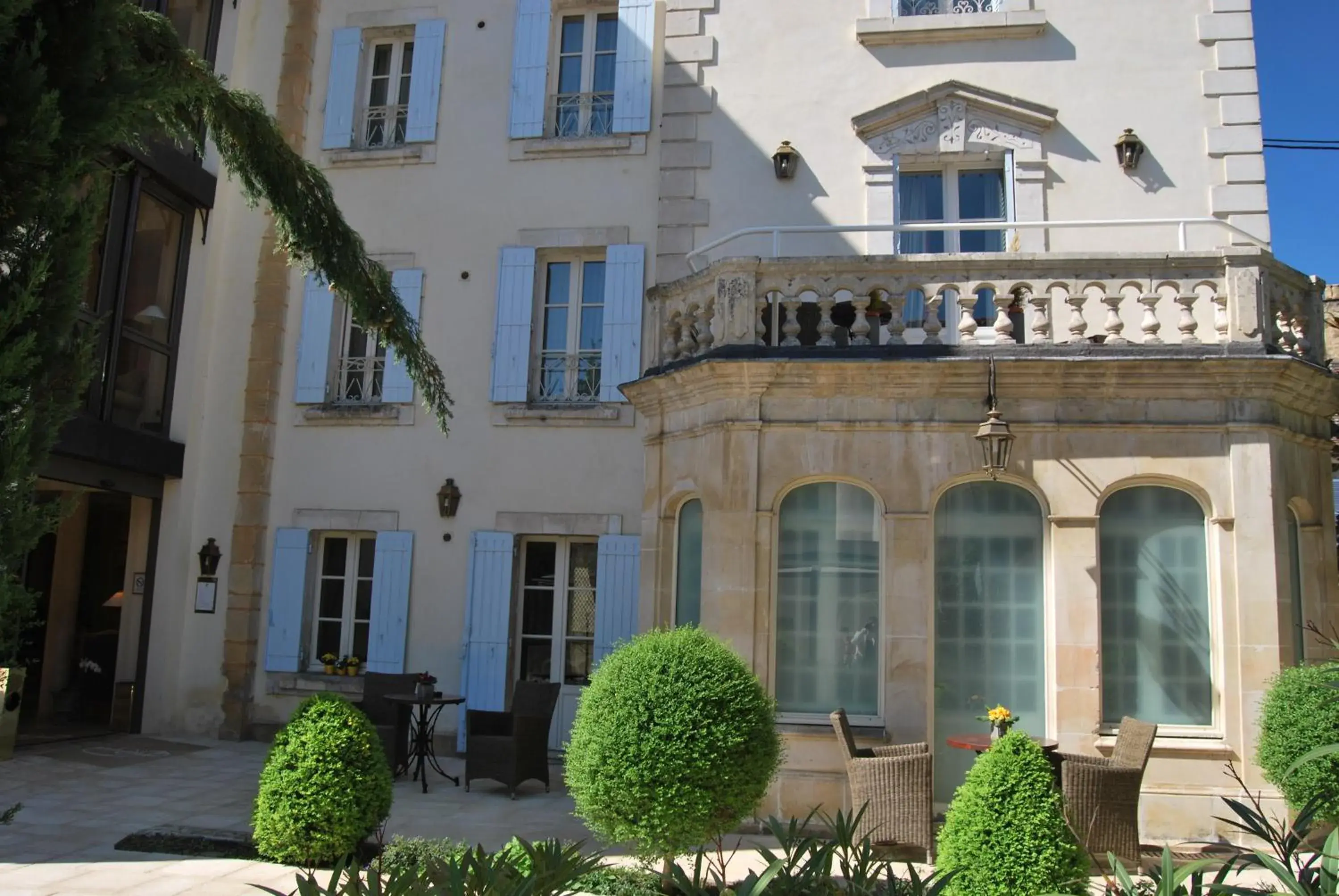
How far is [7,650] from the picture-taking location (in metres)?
3.76

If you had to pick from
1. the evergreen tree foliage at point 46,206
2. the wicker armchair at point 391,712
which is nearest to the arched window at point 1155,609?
the wicker armchair at point 391,712

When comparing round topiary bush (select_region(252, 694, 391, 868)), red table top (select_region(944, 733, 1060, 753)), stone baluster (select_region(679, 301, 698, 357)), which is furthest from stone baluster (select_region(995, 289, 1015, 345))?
round topiary bush (select_region(252, 694, 391, 868))

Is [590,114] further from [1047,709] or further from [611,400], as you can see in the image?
[1047,709]

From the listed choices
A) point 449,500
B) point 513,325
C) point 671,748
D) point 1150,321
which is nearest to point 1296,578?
point 1150,321

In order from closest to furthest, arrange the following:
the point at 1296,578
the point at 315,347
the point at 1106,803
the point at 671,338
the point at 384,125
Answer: the point at 1106,803, the point at 1296,578, the point at 671,338, the point at 315,347, the point at 384,125

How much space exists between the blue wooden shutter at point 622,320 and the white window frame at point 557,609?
1.49m

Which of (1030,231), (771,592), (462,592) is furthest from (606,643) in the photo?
(1030,231)

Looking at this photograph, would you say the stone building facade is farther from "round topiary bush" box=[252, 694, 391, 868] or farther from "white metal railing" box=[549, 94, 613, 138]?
"round topiary bush" box=[252, 694, 391, 868]

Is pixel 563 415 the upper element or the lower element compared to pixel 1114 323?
lower

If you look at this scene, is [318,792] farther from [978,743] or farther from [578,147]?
[578,147]

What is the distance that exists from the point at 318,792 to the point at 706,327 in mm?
4042

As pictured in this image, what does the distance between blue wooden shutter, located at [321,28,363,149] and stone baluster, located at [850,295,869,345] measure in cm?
655

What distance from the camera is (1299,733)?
6191mm

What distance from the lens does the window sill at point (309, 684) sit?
34.2 ft
